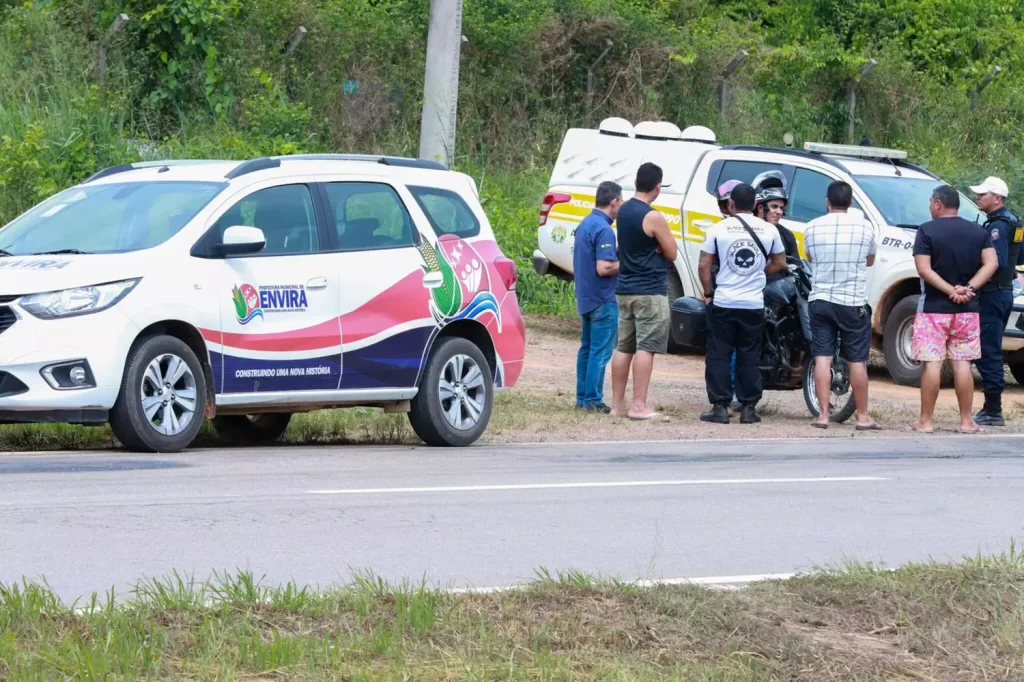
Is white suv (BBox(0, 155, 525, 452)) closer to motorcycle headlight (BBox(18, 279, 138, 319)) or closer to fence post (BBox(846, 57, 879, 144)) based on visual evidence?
motorcycle headlight (BBox(18, 279, 138, 319))

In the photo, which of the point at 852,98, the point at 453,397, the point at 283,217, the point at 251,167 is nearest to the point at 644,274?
the point at 453,397

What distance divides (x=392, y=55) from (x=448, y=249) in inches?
573

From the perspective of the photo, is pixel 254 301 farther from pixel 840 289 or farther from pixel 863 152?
pixel 863 152

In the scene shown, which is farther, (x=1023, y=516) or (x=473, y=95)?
(x=473, y=95)

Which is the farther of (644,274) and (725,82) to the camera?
(725,82)

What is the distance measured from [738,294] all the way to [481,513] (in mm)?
5628

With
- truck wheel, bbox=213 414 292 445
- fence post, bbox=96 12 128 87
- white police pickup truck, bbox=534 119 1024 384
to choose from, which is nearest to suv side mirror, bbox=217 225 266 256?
truck wheel, bbox=213 414 292 445

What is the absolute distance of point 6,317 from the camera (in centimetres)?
938

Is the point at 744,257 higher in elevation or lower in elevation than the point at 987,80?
lower

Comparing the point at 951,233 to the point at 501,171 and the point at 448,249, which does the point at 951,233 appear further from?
the point at 501,171

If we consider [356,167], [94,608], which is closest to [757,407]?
[356,167]

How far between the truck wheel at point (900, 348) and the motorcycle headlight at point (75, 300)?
8.92 meters

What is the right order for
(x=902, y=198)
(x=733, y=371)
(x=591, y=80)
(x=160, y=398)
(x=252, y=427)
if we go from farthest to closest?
(x=591, y=80) < (x=902, y=198) < (x=733, y=371) < (x=252, y=427) < (x=160, y=398)

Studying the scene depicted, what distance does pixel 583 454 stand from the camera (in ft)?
36.1
